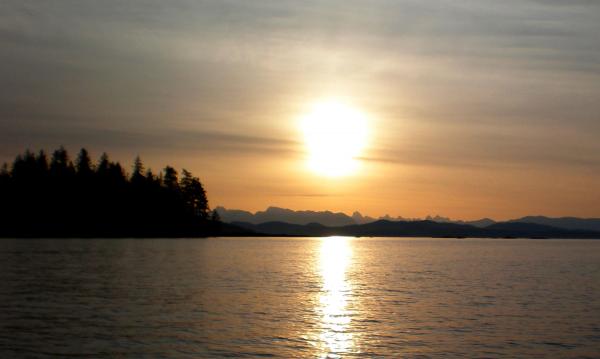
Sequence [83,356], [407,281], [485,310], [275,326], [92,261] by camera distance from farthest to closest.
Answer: [92,261] → [407,281] → [485,310] → [275,326] → [83,356]

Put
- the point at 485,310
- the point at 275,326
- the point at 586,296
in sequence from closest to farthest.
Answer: the point at 275,326, the point at 485,310, the point at 586,296

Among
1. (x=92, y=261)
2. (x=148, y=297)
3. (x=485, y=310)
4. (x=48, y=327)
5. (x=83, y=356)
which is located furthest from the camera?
(x=92, y=261)

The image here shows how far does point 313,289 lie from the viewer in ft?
240

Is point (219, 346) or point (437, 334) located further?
point (437, 334)

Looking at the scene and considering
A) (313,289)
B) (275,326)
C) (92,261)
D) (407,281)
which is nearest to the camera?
(275,326)

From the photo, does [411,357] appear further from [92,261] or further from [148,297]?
[92,261]

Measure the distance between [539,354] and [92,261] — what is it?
87.1 metres

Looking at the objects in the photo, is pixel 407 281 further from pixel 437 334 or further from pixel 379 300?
pixel 437 334

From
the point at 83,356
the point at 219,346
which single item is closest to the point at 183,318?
the point at 219,346

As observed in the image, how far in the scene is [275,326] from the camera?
43.6m

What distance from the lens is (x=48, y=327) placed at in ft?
133

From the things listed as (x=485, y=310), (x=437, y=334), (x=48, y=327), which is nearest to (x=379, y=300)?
(x=485, y=310)

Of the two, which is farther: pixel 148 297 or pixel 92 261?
pixel 92 261

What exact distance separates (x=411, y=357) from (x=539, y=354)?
8002 mm
